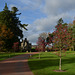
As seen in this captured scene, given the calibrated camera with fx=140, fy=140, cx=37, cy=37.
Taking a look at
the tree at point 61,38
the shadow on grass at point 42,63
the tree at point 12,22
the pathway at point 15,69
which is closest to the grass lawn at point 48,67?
the shadow on grass at point 42,63

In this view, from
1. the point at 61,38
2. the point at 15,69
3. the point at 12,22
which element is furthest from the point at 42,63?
the point at 12,22

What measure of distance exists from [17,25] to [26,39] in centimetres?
1330

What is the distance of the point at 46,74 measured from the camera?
38.8 feet

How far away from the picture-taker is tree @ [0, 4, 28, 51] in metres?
65.8

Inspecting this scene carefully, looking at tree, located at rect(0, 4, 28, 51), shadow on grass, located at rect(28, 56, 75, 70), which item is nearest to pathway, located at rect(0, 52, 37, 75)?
shadow on grass, located at rect(28, 56, 75, 70)

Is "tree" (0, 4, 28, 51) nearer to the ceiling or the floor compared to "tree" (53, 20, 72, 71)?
nearer to the ceiling

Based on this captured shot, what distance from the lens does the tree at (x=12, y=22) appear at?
65812 millimetres

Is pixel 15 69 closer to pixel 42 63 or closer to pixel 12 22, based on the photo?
pixel 42 63

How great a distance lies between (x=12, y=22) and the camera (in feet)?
231

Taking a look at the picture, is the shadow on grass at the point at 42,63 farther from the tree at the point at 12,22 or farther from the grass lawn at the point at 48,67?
the tree at the point at 12,22

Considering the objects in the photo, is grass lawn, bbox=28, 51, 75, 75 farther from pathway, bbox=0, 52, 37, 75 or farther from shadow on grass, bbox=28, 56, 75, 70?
pathway, bbox=0, 52, 37, 75

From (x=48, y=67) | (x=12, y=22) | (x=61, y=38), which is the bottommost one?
(x=48, y=67)

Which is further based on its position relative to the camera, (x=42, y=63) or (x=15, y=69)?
(x=42, y=63)

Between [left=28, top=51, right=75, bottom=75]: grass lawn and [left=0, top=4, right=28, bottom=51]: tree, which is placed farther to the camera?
[left=0, top=4, right=28, bottom=51]: tree
